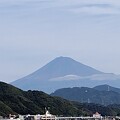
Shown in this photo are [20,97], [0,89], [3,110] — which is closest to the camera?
[3,110]

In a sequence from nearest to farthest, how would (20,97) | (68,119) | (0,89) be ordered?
(68,119)
(20,97)
(0,89)

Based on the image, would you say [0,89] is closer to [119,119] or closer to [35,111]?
[35,111]

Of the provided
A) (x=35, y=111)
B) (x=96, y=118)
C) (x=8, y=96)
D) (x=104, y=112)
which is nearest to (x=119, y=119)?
(x=96, y=118)

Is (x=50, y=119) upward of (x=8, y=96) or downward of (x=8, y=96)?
downward

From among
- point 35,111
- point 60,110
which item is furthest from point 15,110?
point 60,110

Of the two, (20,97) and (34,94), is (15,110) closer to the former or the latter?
(20,97)

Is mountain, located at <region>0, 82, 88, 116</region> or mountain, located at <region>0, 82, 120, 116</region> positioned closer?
mountain, located at <region>0, 82, 88, 116</region>

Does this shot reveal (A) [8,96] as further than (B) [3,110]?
Yes

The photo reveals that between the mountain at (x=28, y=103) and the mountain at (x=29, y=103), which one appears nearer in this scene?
the mountain at (x=28, y=103)

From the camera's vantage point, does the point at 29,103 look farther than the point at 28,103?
Yes
